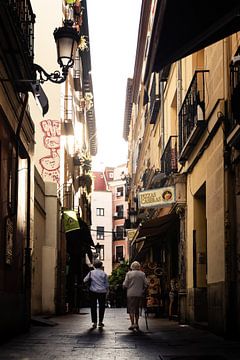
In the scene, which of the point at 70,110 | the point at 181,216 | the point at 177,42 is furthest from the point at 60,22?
the point at 177,42

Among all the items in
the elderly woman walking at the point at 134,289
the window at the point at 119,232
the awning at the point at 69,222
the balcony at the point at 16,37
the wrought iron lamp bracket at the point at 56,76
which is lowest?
the elderly woman walking at the point at 134,289

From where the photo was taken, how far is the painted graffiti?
23781 millimetres

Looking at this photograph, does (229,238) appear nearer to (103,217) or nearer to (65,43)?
(65,43)

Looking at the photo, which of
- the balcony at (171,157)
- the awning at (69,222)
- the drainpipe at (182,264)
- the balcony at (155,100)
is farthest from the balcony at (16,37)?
the awning at (69,222)

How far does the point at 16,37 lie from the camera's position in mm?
11070

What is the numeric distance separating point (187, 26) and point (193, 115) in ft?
26.9

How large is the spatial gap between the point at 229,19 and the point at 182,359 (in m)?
4.27

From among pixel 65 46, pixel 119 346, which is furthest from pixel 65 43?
pixel 119 346

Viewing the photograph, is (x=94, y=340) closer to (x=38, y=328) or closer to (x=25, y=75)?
(x=38, y=328)

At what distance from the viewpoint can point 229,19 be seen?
295 inches

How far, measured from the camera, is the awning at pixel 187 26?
23.7ft

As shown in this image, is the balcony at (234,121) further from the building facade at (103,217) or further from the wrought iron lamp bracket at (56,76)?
the building facade at (103,217)

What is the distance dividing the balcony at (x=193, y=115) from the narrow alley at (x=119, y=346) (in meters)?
4.08

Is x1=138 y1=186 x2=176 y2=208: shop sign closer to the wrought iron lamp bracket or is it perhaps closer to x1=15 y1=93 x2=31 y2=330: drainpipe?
x1=15 y1=93 x2=31 y2=330: drainpipe
